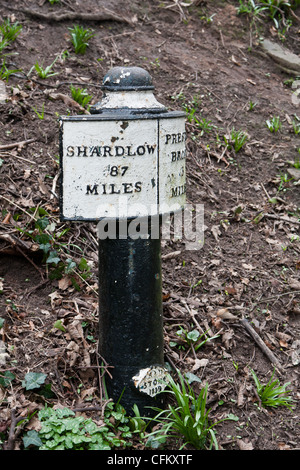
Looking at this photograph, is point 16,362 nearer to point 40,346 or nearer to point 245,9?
point 40,346

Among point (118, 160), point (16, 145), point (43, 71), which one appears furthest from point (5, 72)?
point (118, 160)

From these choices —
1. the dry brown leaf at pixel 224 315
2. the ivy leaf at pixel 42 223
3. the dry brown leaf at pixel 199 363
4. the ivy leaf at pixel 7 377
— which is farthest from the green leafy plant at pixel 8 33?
the dry brown leaf at pixel 199 363

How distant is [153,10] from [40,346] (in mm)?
4413

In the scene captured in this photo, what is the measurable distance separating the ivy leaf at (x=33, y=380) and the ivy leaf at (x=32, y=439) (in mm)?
266

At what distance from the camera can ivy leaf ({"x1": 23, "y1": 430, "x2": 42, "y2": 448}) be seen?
2.43 metres

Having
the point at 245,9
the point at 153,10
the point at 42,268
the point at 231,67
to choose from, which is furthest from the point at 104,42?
the point at 42,268

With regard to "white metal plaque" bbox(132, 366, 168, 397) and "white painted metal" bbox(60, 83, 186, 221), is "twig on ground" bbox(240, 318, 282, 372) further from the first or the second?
"white painted metal" bbox(60, 83, 186, 221)

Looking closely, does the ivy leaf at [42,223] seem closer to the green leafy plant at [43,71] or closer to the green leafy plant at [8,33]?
the green leafy plant at [43,71]

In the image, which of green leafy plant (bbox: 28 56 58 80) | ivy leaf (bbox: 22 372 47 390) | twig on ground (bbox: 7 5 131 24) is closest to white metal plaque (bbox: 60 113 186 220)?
ivy leaf (bbox: 22 372 47 390)

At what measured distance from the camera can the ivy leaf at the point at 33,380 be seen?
2.69 metres

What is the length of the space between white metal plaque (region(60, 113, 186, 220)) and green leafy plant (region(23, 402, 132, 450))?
0.96 metres

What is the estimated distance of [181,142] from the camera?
274 cm

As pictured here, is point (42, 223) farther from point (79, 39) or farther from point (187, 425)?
point (79, 39)

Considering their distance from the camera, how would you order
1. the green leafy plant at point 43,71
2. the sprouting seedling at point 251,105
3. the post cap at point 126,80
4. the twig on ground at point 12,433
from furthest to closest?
1. the sprouting seedling at point 251,105
2. the green leafy plant at point 43,71
3. the post cap at point 126,80
4. the twig on ground at point 12,433
